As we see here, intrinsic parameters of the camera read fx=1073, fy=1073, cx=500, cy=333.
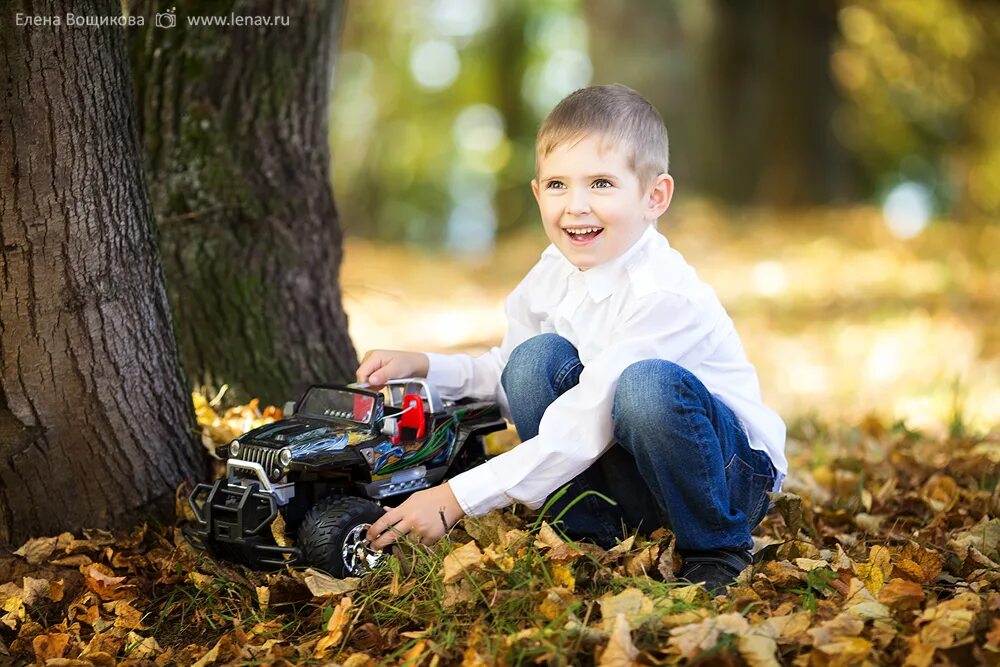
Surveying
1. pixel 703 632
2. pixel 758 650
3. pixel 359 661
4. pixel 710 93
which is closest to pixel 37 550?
pixel 359 661

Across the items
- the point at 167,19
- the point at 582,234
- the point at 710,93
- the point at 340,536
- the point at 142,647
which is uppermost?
the point at 710,93

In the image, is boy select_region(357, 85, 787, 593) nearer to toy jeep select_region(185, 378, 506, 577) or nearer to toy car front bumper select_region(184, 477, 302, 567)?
toy jeep select_region(185, 378, 506, 577)

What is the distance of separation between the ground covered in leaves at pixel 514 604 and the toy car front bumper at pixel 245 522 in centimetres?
5

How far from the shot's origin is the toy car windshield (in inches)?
107

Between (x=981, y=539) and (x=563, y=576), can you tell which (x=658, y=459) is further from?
(x=981, y=539)

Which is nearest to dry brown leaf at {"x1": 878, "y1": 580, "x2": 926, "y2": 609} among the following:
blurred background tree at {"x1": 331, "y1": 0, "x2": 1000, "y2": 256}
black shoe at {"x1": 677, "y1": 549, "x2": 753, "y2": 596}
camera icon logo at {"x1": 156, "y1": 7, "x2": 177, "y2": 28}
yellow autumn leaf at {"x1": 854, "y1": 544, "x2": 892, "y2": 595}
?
yellow autumn leaf at {"x1": 854, "y1": 544, "x2": 892, "y2": 595}

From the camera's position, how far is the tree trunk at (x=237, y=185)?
3561 mm

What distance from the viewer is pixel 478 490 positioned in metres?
2.55

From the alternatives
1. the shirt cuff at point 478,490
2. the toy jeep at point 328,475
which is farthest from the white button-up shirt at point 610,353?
the toy jeep at point 328,475

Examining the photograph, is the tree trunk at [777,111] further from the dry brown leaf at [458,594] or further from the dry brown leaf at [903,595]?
the dry brown leaf at [458,594]

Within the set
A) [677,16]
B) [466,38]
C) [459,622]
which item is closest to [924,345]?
[459,622]

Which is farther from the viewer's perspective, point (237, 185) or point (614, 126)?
point (237, 185)

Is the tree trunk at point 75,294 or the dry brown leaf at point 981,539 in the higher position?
the tree trunk at point 75,294

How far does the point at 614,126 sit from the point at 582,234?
281mm
